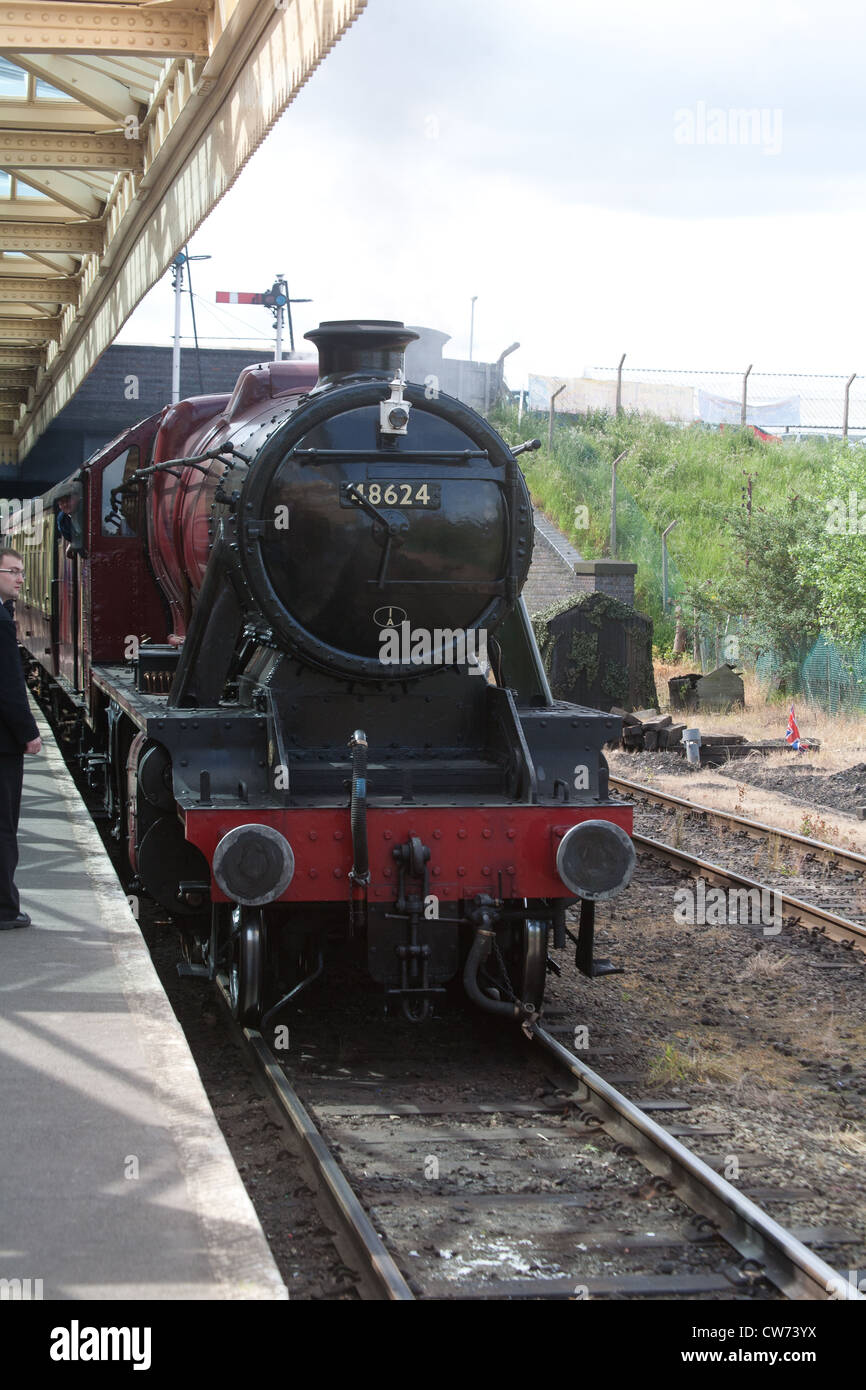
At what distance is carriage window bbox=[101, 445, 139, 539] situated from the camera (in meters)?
9.31

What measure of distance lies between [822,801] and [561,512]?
15.6 meters

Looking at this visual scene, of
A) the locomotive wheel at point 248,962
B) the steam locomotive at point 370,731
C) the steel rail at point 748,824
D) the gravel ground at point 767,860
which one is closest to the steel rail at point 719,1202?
the steam locomotive at point 370,731

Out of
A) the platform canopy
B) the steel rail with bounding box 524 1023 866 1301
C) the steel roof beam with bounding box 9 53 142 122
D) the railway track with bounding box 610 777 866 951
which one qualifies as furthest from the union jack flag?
the steel rail with bounding box 524 1023 866 1301

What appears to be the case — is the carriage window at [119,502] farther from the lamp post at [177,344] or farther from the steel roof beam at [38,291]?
the lamp post at [177,344]

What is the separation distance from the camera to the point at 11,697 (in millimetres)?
6293

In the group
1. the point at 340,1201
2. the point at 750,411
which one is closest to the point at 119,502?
the point at 340,1201

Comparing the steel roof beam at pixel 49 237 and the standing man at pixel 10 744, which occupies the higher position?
the steel roof beam at pixel 49 237

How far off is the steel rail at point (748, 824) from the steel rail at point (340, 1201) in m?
5.45

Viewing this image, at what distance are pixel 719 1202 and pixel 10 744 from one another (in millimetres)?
3878

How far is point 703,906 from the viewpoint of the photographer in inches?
341

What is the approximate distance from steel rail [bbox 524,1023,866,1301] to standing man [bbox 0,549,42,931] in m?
2.79

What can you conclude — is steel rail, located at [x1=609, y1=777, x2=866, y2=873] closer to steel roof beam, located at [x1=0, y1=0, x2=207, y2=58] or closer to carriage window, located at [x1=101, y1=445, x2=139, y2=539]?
carriage window, located at [x1=101, y1=445, x2=139, y2=539]

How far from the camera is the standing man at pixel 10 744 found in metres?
6.29

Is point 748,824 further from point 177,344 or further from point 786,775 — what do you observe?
point 177,344
